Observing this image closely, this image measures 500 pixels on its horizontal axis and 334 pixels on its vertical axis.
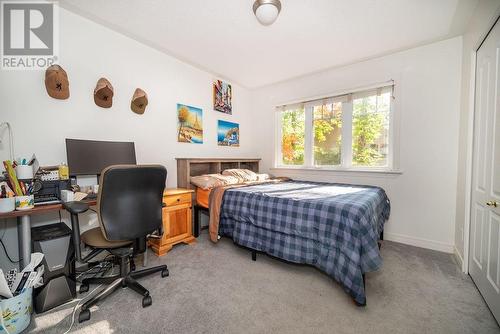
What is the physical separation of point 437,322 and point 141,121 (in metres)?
3.45

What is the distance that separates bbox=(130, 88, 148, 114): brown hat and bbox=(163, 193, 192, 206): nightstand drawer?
119 centimetres

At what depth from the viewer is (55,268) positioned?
1.63 metres

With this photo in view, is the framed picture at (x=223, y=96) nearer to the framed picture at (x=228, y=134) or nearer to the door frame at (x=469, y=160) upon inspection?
the framed picture at (x=228, y=134)

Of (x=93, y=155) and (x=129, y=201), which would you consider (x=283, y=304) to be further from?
(x=93, y=155)

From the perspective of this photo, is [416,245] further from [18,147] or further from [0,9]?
[0,9]

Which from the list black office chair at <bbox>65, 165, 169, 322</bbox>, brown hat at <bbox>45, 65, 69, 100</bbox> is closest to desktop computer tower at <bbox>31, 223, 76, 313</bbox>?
black office chair at <bbox>65, 165, 169, 322</bbox>

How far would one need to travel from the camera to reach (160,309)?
1585 millimetres

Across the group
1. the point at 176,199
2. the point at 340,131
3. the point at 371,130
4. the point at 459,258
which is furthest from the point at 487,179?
the point at 176,199

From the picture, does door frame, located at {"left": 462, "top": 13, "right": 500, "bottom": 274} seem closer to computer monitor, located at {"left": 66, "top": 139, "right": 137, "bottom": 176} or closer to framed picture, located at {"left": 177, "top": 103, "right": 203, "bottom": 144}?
framed picture, located at {"left": 177, "top": 103, "right": 203, "bottom": 144}

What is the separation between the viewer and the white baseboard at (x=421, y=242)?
2588mm

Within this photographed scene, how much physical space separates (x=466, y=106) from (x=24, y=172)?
4.16 metres

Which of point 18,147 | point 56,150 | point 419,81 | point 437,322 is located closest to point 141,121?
point 56,150

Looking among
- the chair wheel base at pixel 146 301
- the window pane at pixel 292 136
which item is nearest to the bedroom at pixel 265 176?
the chair wheel base at pixel 146 301

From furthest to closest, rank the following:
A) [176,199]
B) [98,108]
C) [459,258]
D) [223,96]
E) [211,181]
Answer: [223,96] < [211,181] < [176,199] < [98,108] < [459,258]
